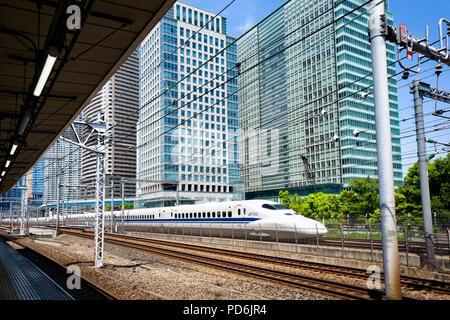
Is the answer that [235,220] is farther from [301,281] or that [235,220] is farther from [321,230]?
[301,281]

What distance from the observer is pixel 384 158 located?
9133mm

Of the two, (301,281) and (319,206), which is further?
(319,206)

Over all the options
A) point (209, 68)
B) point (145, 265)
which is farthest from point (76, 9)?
point (209, 68)

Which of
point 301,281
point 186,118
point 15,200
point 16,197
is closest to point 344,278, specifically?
point 301,281

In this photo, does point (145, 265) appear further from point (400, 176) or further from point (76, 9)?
point (400, 176)

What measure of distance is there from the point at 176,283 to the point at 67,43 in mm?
9492

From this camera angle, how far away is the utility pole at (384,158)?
877cm

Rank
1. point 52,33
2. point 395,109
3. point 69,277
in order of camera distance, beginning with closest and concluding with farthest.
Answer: point 52,33, point 69,277, point 395,109

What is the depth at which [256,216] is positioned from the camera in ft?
86.9

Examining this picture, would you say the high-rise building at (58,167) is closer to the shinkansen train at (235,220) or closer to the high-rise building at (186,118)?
the shinkansen train at (235,220)

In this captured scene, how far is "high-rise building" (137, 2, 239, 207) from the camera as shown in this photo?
102 meters

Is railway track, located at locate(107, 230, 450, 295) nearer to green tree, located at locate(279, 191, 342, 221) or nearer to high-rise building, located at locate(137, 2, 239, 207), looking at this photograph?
green tree, located at locate(279, 191, 342, 221)

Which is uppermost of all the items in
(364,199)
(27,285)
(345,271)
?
(364,199)

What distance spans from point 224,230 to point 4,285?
19.6m
